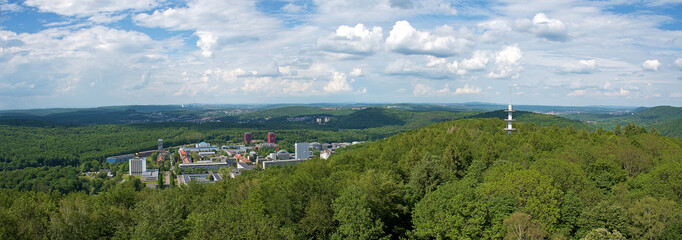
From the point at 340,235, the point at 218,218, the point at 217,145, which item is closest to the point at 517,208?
the point at 340,235

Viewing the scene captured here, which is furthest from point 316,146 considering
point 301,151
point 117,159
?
point 117,159

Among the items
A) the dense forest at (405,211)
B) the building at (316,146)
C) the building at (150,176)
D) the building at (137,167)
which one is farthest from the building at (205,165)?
the dense forest at (405,211)

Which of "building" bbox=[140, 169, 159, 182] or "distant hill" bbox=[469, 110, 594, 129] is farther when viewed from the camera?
"distant hill" bbox=[469, 110, 594, 129]

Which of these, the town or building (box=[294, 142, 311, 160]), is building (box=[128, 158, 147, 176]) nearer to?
the town

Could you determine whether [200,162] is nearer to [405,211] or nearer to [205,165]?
[205,165]

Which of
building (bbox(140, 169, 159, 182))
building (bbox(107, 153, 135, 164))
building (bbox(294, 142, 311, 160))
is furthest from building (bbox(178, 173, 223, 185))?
building (bbox(294, 142, 311, 160))

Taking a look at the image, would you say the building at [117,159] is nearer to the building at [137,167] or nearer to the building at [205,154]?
the building at [137,167]

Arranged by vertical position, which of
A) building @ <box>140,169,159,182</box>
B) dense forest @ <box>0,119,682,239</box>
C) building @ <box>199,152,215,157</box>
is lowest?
building @ <box>140,169,159,182</box>

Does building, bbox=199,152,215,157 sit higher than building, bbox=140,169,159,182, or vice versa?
building, bbox=199,152,215,157

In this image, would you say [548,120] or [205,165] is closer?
[205,165]

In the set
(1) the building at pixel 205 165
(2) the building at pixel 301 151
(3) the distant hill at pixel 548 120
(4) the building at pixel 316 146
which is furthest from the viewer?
(4) the building at pixel 316 146
